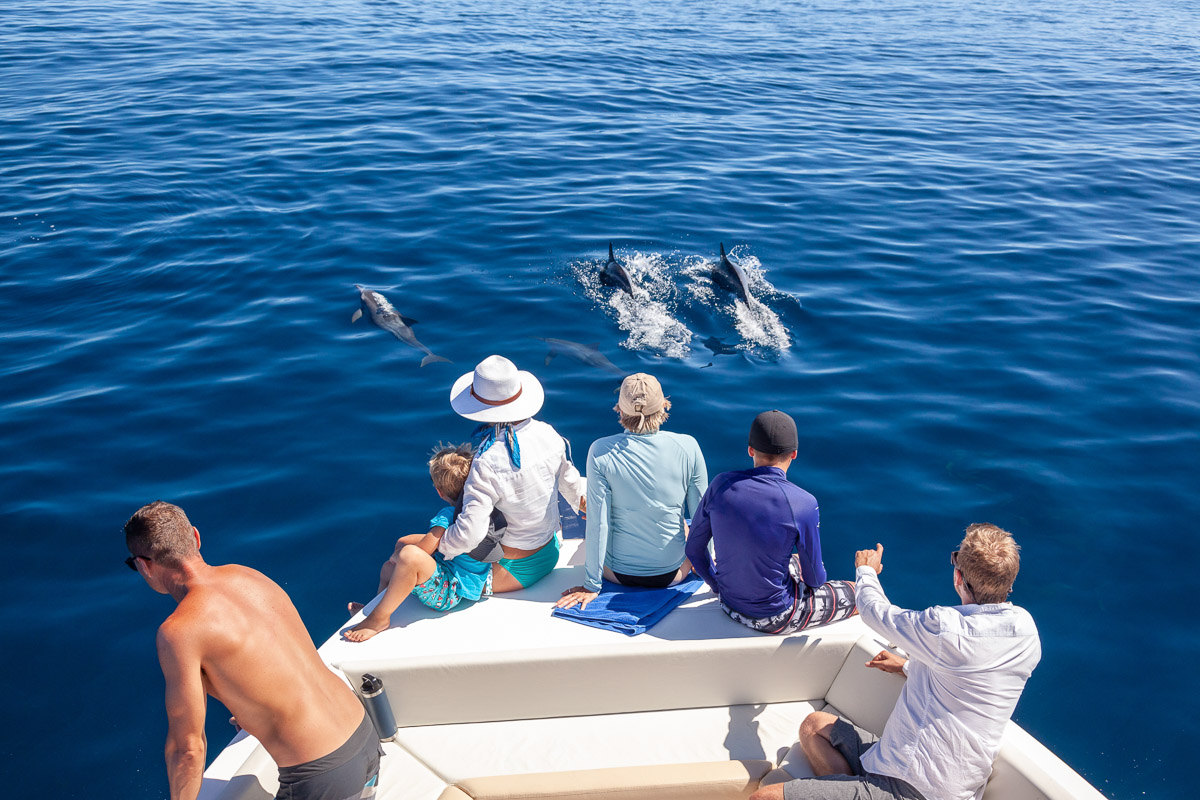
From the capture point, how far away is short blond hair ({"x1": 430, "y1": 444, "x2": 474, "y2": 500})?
5438 millimetres

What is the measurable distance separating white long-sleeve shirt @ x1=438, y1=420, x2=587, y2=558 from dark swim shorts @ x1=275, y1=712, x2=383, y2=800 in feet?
4.34

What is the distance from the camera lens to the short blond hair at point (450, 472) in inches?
214

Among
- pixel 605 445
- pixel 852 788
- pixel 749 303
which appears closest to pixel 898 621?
pixel 852 788

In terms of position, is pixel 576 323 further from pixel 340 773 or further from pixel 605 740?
pixel 340 773

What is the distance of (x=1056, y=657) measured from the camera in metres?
6.39

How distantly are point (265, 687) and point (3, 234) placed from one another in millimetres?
13073

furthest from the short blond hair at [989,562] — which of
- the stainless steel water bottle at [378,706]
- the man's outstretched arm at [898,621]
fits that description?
the stainless steel water bottle at [378,706]

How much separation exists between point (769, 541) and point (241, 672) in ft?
9.80

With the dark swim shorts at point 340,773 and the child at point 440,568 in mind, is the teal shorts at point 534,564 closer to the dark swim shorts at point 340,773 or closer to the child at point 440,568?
the child at point 440,568

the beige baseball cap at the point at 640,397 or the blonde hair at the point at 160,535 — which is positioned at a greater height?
the beige baseball cap at the point at 640,397

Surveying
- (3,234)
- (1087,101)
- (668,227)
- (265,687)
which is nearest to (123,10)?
(3,234)

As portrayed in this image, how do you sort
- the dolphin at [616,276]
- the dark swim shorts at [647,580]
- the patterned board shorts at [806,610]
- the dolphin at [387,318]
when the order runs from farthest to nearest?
1. the dolphin at [616,276]
2. the dolphin at [387,318]
3. the dark swim shorts at [647,580]
4. the patterned board shorts at [806,610]

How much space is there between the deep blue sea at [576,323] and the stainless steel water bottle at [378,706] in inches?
74.4

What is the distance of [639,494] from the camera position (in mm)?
5379
